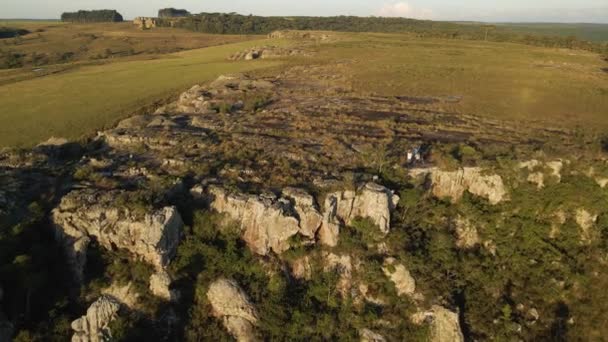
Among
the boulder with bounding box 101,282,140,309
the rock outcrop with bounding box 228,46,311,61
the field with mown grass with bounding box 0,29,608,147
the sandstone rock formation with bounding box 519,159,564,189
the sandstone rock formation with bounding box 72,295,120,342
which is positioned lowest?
the sandstone rock formation with bounding box 72,295,120,342

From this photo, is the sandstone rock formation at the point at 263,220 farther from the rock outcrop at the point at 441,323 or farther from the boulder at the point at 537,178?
the boulder at the point at 537,178

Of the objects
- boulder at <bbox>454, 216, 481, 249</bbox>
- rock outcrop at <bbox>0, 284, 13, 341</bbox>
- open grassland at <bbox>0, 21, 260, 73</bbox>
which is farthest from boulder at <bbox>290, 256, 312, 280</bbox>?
open grassland at <bbox>0, 21, 260, 73</bbox>

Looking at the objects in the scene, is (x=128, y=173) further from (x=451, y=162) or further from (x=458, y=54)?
(x=458, y=54)

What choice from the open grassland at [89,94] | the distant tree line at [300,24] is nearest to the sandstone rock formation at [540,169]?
the open grassland at [89,94]

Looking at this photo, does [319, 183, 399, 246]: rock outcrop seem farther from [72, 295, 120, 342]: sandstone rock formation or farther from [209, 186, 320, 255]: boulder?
[72, 295, 120, 342]: sandstone rock formation

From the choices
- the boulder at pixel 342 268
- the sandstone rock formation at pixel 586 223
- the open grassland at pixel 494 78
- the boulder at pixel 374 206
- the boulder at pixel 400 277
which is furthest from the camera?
the open grassland at pixel 494 78

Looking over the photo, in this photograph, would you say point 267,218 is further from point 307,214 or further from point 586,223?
point 586,223
